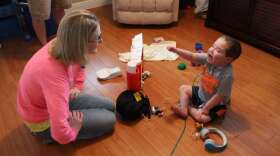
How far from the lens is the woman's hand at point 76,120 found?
1.45 meters

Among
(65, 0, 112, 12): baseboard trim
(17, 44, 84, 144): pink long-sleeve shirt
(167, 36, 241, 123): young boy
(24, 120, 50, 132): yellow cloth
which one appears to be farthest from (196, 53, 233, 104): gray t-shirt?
(65, 0, 112, 12): baseboard trim

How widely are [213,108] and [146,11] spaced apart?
4.10 ft

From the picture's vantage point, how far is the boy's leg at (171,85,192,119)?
1759 millimetres

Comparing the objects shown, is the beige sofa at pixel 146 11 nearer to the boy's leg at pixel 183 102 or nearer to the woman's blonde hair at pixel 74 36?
the boy's leg at pixel 183 102

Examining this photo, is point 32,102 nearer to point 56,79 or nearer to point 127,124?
point 56,79

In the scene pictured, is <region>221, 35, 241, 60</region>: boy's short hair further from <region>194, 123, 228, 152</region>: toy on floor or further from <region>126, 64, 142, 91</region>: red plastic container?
<region>126, 64, 142, 91</region>: red plastic container

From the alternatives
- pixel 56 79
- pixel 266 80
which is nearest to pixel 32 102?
pixel 56 79

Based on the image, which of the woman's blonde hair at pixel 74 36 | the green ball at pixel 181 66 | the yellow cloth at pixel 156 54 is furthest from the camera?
the yellow cloth at pixel 156 54

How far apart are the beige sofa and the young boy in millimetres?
936

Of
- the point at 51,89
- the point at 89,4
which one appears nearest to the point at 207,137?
the point at 51,89

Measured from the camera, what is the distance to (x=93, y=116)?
158 cm

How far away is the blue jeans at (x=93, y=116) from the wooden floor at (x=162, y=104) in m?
0.05

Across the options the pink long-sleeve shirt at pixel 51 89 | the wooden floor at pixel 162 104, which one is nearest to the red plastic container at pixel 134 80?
the wooden floor at pixel 162 104

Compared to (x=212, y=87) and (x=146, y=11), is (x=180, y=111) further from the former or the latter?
(x=146, y=11)
